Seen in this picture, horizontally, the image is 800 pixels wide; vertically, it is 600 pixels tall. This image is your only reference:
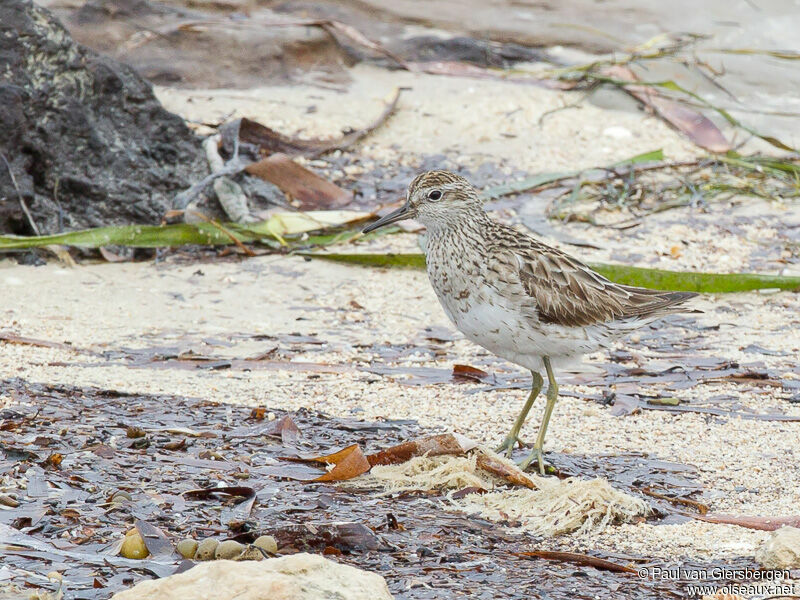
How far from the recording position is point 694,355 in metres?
6.59

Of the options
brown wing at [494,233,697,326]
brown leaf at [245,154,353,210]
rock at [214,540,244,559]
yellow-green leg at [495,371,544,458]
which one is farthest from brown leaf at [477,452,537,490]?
brown leaf at [245,154,353,210]

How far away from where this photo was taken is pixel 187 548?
366cm

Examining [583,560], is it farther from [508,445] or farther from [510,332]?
[510,332]

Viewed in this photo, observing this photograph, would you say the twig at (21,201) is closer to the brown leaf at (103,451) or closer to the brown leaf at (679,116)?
the brown leaf at (103,451)

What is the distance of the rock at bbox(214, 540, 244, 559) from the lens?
3635mm

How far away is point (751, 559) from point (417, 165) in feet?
19.7

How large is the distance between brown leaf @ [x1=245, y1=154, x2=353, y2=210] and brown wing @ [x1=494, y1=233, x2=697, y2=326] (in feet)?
11.1

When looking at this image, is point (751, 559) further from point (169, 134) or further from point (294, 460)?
point (169, 134)

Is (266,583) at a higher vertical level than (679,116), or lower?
lower

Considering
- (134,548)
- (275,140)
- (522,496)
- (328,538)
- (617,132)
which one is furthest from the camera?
(617,132)

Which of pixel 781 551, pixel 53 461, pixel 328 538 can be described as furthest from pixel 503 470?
pixel 53 461

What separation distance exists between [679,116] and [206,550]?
25.5 feet

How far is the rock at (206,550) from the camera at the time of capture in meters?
3.65

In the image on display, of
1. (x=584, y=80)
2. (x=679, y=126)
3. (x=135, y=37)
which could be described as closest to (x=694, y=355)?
(x=679, y=126)
